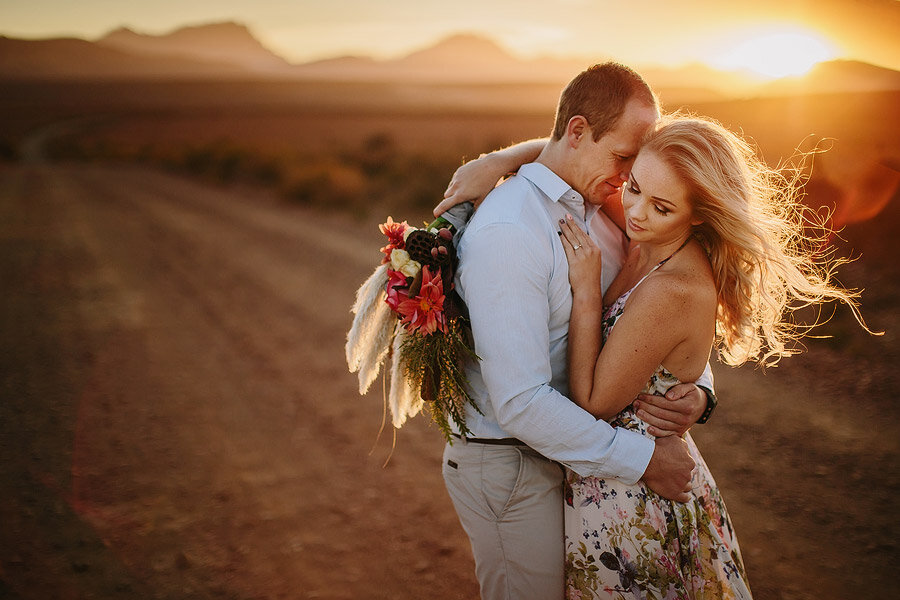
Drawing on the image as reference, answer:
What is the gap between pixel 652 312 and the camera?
85.6 inches

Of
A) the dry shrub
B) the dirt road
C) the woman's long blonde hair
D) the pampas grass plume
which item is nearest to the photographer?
the woman's long blonde hair

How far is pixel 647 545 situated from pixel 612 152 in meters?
1.45

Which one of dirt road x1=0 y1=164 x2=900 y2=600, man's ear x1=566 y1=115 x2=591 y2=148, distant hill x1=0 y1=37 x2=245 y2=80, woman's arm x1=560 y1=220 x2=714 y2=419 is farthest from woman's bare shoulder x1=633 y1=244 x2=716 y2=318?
distant hill x1=0 y1=37 x2=245 y2=80

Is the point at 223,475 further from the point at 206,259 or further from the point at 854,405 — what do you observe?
the point at 206,259

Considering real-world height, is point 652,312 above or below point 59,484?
above

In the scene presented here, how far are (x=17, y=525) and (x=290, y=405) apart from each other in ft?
7.42

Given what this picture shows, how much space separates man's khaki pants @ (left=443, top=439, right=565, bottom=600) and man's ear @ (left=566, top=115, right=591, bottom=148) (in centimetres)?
119

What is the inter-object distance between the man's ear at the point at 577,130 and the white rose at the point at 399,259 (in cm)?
78

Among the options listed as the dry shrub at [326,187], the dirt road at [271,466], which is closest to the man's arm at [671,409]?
A: the dirt road at [271,466]

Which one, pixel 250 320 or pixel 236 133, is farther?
pixel 236 133

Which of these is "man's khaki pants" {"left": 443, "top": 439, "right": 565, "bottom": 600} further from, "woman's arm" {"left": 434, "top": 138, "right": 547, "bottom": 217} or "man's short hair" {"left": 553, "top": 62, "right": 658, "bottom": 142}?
"man's short hair" {"left": 553, "top": 62, "right": 658, "bottom": 142}

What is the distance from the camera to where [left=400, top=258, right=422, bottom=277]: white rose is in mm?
2293

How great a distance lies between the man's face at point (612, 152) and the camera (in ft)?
7.84

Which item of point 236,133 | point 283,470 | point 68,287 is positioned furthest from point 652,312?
point 236,133
